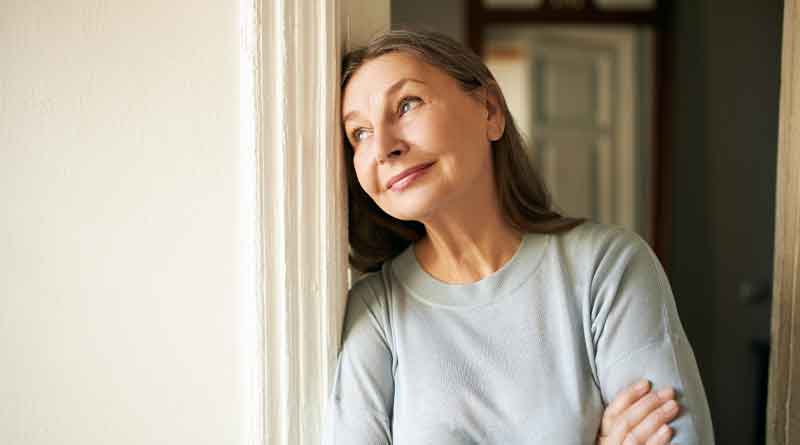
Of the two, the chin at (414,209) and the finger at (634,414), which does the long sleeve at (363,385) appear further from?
the finger at (634,414)

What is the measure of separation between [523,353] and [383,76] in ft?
1.56

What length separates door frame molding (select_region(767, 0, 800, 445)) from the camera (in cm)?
137

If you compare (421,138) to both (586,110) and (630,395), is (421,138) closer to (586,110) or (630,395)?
(630,395)

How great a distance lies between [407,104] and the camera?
1139 millimetres

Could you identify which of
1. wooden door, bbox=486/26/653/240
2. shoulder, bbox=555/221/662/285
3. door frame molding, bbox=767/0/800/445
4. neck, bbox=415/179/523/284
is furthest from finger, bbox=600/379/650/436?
wooden door, bbox=486/26/653/240

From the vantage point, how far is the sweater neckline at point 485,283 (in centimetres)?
120

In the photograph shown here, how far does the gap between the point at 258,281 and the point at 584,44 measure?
3162 millimetres

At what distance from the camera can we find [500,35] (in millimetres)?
3869

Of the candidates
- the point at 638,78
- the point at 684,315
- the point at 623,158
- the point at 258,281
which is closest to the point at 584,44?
the point at 638,78

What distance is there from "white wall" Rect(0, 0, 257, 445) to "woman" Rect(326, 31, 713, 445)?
7.8 inches

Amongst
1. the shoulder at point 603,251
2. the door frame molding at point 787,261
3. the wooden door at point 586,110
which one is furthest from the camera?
the wooden door at point 586,110

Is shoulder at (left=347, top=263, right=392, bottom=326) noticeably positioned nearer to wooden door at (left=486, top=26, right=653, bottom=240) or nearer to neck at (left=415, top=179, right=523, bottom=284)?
neck at (left=415, top=179, right=523, bottom=284)

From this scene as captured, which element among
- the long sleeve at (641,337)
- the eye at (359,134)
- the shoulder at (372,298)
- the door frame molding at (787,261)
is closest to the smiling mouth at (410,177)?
the eye at (359,134)

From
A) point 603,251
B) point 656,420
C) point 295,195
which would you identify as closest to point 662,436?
point 656,420
